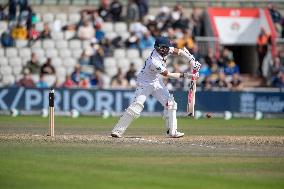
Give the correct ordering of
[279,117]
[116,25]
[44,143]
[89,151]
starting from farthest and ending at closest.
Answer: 1. [116,25]
2. [279,117]
3. [44,143]
4. [89,151]

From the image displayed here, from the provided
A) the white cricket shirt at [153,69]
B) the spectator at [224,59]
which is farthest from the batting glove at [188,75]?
the spectator at [224,59]

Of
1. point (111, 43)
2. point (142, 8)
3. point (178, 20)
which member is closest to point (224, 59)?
point (178, 20)

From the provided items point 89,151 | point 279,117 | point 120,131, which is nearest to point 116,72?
point 279,117

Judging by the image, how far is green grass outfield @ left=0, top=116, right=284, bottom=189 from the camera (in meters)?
12.0

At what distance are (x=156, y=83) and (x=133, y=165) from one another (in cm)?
511

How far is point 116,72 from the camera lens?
Result: 31.8 m

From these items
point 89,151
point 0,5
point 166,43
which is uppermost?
point 0,5

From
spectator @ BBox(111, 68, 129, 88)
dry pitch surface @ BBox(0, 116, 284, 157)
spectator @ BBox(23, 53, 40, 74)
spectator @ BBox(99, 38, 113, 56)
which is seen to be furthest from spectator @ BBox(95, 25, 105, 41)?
dry pitch surface @ BBox(0, 116, 284, 157)

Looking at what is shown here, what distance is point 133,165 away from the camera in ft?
45.9

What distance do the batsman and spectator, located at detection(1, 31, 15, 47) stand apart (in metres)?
13.6

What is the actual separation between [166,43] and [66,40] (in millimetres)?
13938

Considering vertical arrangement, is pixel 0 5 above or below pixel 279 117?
above

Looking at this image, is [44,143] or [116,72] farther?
[116,72]

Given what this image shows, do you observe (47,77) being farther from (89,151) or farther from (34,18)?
(89,151)
